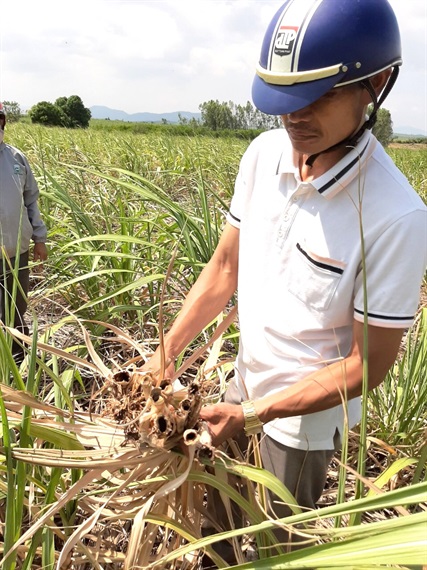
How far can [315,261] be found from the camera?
955 millimetres

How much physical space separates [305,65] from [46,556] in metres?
0.92

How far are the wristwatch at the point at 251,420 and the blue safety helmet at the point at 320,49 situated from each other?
0.52 m

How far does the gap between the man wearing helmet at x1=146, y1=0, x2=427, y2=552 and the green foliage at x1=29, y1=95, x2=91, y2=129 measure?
37535mm

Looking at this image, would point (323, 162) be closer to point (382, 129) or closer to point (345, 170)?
point (345, 170)

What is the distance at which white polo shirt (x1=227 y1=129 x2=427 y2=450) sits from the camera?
2.83 ft

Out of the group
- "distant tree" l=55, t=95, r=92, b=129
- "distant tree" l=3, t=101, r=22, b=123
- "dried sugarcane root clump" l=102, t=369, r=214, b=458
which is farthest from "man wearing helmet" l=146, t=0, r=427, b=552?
"distant tree" l=55, t=95, r=92, b=129

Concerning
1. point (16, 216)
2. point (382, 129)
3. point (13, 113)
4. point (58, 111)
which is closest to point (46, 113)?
point (58, 111)

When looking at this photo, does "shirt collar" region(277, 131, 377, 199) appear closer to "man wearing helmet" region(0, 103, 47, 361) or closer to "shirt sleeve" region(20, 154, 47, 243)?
"man wearing helmet" region(0, 103, 47, 361)

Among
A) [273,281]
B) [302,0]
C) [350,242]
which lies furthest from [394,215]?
[302,0]

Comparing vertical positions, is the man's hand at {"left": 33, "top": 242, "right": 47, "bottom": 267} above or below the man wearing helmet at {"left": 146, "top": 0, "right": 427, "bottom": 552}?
below

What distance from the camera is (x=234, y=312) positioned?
1.23 metres

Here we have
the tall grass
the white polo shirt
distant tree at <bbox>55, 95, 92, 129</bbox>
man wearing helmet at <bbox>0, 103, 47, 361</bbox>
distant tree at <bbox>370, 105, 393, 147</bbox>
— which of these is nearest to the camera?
the tall grass

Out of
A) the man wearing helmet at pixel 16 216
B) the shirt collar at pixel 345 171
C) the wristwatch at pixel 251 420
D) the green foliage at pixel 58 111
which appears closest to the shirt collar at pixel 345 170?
the shirt collar at pixel 345 171

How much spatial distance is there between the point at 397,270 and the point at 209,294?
476 millimetres
